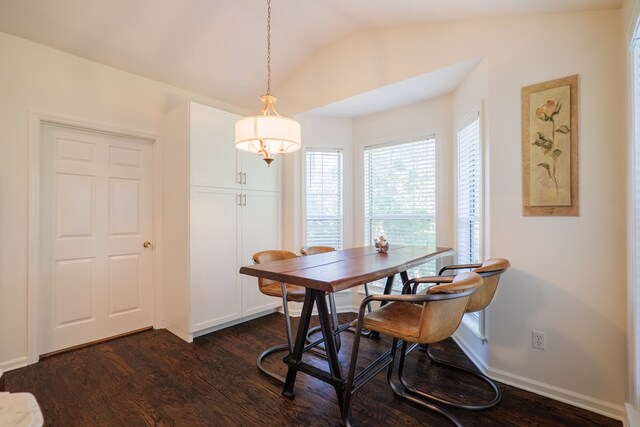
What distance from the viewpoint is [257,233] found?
11.4 ft

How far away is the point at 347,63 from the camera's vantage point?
3236 millimetres

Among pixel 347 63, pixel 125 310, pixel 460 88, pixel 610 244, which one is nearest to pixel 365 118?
pixel 347 63

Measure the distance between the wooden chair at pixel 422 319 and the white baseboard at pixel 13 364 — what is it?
8.53 feet

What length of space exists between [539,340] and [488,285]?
0.59 meters

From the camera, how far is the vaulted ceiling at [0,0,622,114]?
2.29 m

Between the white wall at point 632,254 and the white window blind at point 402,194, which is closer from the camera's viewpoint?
the white wall at point 632,254

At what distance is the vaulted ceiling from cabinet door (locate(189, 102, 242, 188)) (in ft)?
1.87

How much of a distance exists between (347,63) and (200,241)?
94.8 inches

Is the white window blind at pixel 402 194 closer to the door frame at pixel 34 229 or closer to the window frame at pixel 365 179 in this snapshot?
the window frame at pixel 365 179

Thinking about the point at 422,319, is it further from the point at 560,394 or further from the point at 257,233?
the point at 257,233

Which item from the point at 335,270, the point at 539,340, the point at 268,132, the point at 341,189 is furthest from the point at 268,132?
the point at 539,340

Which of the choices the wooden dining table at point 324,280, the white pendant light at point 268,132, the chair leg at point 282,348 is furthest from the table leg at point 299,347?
the white pendant light at point 268,132

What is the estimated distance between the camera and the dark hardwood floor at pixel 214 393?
1.79m

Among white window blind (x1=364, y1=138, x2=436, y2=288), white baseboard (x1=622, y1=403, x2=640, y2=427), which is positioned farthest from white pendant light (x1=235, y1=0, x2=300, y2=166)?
white baseboard (x1=622, y1=403, x2=640, y2=427)
